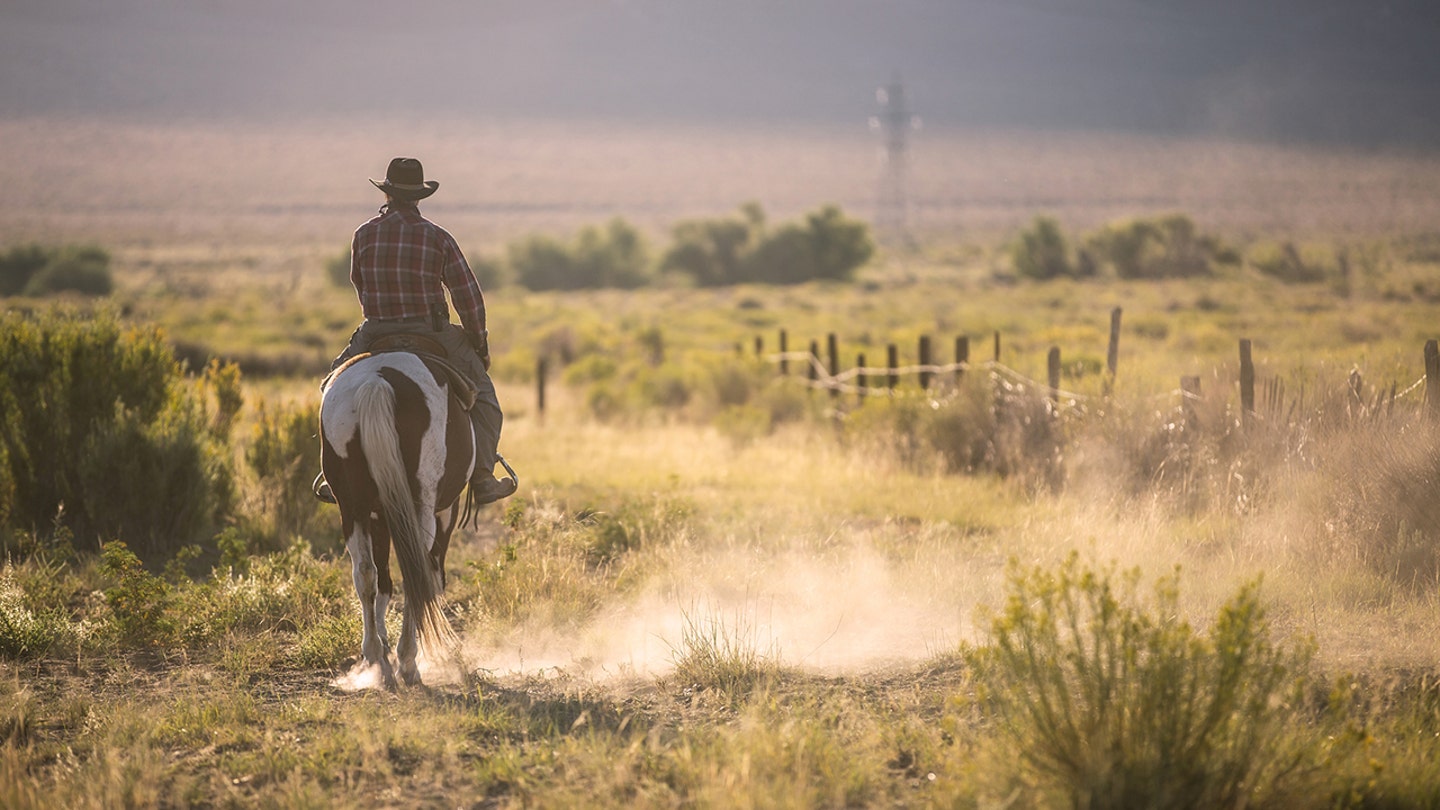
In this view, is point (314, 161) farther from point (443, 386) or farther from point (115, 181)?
point (443, 386)

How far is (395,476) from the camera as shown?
5.86m

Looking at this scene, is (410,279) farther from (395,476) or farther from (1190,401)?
(1190,401)

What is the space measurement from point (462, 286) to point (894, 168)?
269ft

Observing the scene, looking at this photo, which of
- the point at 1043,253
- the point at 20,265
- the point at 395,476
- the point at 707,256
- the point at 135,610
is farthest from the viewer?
the point at 707,256

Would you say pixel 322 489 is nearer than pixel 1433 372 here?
Yes

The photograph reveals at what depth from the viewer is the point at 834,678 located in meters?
5.99

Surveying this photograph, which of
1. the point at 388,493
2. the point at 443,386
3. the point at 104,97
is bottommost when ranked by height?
the point at 388,493

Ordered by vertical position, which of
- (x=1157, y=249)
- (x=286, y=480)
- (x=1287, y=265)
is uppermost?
(x=1157, y=249)

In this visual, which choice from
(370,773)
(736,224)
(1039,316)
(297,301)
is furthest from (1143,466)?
(736,224)

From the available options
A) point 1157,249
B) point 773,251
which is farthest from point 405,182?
point 773,251

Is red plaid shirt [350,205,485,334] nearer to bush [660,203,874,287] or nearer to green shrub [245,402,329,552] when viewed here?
green shrub [245,402,329,552]

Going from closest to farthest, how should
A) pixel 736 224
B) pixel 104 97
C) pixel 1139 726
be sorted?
pixel 1139 726, pixel 736 224, pixel 104 97

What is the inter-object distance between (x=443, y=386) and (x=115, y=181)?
126881 millimetres

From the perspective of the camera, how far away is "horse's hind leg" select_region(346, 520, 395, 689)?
616cm
